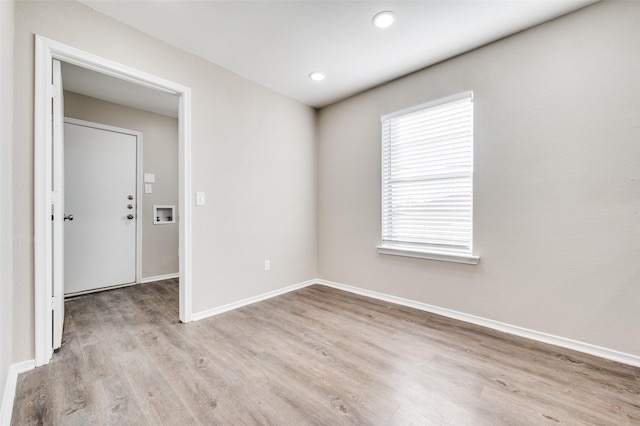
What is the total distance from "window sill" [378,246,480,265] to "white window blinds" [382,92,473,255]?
0.16 ft

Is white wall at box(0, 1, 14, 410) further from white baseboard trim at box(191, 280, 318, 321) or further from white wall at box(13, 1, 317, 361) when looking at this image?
white baseboard trim at box(191, 280, 318, 321)

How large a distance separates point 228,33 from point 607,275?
3.42 m

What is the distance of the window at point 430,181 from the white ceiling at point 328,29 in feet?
1.73

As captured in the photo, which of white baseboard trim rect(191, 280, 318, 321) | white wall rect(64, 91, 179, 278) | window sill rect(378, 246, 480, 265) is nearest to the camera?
window sill rect(378, 246, 480, 265)

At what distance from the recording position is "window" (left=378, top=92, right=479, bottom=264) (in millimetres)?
2473

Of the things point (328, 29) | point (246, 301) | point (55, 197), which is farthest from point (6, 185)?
point (328, 29)

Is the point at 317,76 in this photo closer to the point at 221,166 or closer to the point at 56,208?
the point at 221,166

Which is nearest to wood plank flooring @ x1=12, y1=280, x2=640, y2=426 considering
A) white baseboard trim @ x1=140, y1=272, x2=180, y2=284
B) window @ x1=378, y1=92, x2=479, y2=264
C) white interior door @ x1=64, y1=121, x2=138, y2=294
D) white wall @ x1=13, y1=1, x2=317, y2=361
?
white wall @ x1=13, y1=1, x2=317, y2=361

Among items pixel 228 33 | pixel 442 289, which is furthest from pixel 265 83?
pixel 442 289

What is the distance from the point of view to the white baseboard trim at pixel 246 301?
2547 millimetres

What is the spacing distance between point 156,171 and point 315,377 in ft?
12.3

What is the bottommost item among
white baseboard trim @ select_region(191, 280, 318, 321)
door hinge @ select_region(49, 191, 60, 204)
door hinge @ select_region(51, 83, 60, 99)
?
white baseboard trim @ select_region(191, 280, 318, 321)

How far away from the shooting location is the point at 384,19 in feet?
6.57

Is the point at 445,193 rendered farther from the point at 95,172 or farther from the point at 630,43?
the point at 95,172
